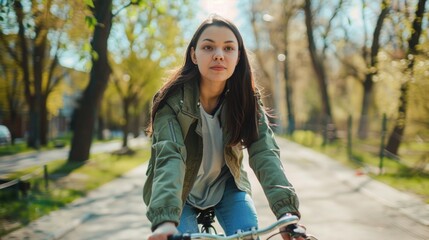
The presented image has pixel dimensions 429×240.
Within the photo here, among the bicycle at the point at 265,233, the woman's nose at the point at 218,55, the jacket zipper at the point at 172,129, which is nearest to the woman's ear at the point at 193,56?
the woman's nose at the point at 218,55

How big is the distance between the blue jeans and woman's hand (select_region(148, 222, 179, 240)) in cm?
68

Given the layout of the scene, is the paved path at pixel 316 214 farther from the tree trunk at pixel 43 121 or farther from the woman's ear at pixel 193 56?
the tree trunk at pixel 43 121

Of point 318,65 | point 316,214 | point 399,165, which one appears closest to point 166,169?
point 316,214

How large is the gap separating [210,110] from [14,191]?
22.8ft

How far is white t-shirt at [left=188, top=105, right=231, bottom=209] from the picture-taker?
2932mm

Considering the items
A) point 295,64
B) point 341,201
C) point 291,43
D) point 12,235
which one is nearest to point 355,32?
point 291,43

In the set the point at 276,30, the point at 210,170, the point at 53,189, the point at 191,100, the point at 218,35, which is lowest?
the point at 53,189

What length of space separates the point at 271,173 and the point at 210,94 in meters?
0.64

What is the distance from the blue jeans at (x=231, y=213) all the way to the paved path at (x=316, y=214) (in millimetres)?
4000

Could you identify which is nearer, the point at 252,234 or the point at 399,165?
the point at 252,234

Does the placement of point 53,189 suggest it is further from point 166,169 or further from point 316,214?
point 166,169

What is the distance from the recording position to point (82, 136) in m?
16.1

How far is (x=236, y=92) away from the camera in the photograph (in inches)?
117

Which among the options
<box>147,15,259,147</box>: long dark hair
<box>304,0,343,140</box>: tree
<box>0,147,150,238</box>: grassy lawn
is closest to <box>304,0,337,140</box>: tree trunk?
<box>304,0,343,140</box>: tree
